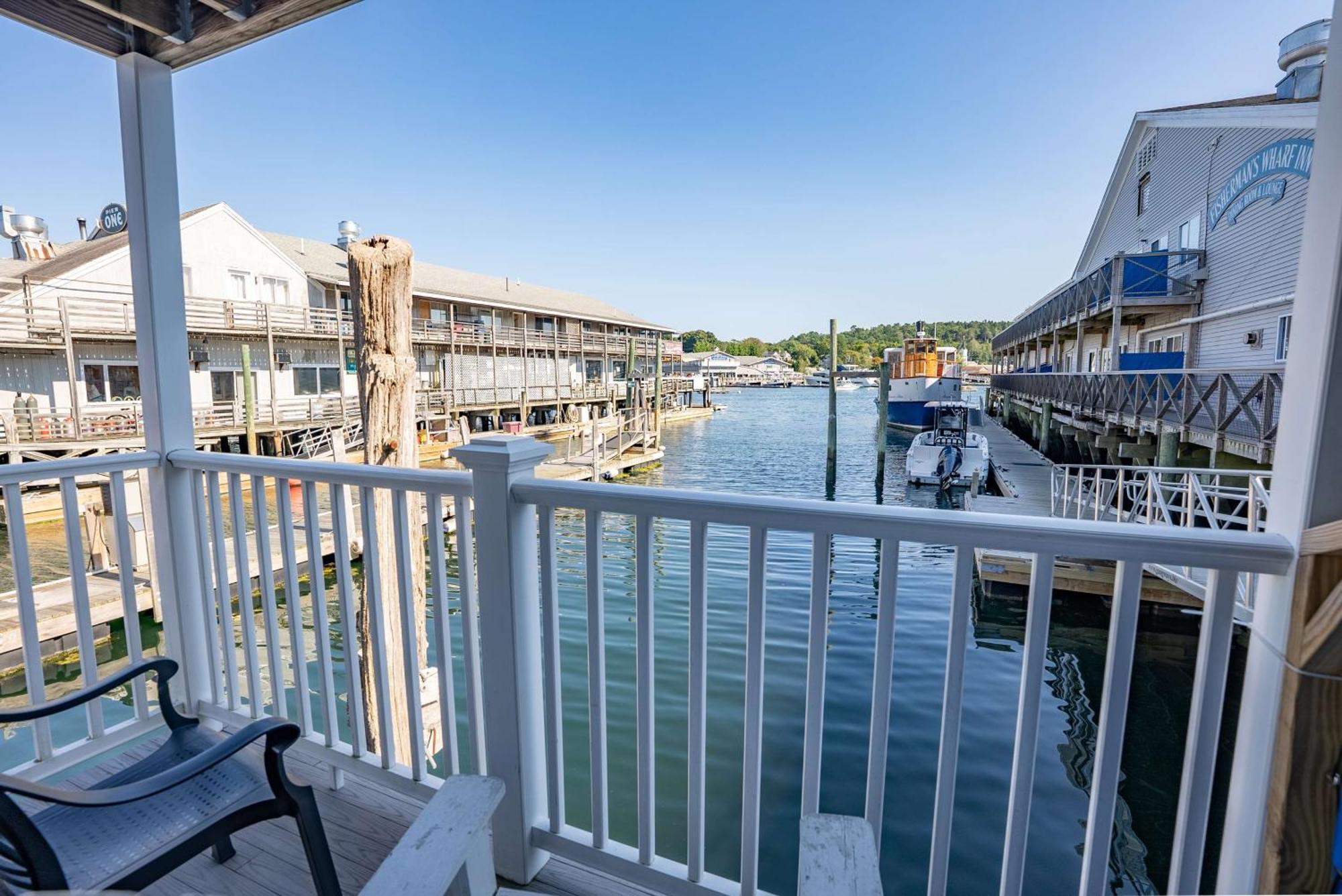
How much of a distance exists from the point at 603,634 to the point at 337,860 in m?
0.87

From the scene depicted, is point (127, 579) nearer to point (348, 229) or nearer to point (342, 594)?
point (342, 594)

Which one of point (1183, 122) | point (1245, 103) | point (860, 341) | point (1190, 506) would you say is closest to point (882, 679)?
point (1190, 506)

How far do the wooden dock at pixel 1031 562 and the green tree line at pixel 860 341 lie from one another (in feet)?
42.0

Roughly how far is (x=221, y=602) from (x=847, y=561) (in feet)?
25.6

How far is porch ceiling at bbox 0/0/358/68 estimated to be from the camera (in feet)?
5.64

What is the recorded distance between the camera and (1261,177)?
27.8 ft

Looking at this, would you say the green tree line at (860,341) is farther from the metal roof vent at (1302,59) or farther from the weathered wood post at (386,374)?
the weathered wood post at (386,374)

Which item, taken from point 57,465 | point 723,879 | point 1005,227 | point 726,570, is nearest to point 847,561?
point 726,570

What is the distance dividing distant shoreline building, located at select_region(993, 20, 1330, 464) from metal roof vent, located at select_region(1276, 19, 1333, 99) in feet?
0.07

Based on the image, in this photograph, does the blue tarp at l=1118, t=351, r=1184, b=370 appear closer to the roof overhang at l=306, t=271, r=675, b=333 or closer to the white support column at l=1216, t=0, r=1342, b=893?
the white support column at l=1216, t=0, r=1342, b=893

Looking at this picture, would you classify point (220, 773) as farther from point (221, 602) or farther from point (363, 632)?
point (363, 632)

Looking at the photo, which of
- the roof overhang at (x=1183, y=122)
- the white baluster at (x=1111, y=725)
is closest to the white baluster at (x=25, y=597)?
the white baluster at (x=1111, y=725)

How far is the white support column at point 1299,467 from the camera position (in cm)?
84

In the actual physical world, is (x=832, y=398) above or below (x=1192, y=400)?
below
